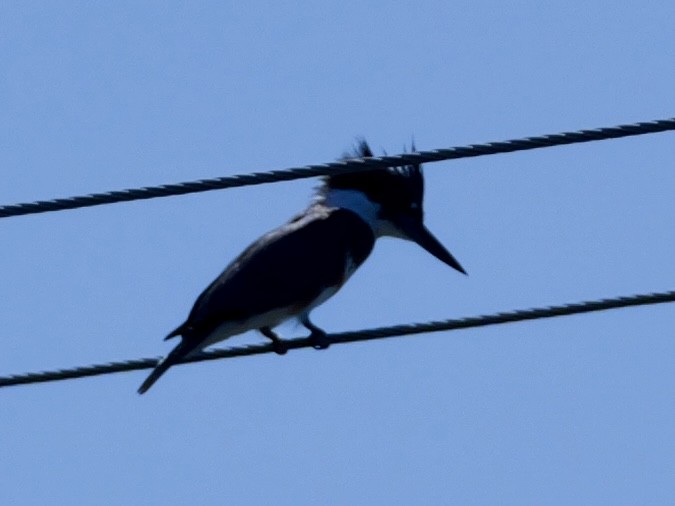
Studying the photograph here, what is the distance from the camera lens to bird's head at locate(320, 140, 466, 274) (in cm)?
798

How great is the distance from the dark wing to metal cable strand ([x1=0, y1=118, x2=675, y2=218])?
42.9 inches

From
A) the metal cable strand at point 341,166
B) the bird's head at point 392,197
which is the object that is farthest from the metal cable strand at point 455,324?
the bird's head at point 392,197

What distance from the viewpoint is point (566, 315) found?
5484mm

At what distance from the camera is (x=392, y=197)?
8.02 metres

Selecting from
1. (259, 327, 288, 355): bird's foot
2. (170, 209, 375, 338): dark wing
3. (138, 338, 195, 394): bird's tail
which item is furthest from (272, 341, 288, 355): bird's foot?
(138, 338, 195, 394): bird's tail

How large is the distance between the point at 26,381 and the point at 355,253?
2.15m

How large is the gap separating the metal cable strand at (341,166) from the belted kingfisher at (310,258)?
0.94 meters

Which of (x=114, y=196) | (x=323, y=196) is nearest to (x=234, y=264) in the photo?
(x=323, y=196)

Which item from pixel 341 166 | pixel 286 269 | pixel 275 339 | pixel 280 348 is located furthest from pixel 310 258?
pixel 341 166

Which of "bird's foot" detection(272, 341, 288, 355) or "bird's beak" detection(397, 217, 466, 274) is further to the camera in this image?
"bird's beak" detection(397, 217, 466, 274)

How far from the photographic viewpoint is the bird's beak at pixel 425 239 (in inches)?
317

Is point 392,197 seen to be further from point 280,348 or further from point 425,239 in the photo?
point 280,348

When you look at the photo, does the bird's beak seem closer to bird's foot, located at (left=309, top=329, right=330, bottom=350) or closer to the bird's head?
the bird's head

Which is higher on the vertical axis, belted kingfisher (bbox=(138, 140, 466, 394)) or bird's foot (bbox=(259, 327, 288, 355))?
belted kingfisher (bbox=(138, 140, 466, 394))
